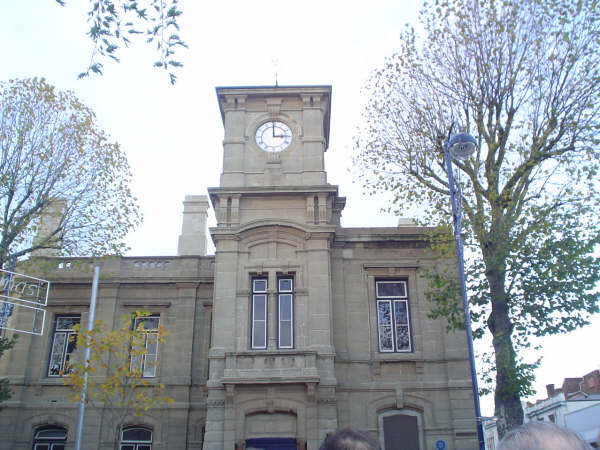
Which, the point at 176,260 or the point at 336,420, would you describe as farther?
the point at 176,260

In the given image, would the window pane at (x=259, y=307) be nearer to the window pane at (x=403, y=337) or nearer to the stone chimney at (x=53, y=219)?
the window pane at (x=403, y=337)

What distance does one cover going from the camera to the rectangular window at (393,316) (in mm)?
20969

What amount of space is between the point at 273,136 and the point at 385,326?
8.26m

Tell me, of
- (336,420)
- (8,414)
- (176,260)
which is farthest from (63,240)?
(336,420)

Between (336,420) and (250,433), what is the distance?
275cm

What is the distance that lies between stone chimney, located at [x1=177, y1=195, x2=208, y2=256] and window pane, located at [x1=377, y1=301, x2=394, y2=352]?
10378mm

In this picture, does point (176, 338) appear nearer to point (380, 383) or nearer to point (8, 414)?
point (8, 414)

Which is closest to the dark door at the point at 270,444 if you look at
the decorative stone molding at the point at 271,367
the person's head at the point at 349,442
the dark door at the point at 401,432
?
the decorative stone molding at the point at 271,367

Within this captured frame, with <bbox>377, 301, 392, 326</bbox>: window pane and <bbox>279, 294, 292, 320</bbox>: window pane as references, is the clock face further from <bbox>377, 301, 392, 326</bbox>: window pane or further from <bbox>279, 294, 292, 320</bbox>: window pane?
<bbox>377, 301, 392, 326</bbox>: window pane

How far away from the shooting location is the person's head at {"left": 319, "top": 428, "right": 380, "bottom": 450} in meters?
3.12

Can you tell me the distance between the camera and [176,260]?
24.9m

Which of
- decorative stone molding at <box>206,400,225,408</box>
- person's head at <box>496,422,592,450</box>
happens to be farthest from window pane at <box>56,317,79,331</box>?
person's head at <box>496,422,592,450</box>

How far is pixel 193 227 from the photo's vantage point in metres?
29.2

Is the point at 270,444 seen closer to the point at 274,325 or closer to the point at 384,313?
the point at 274,325
